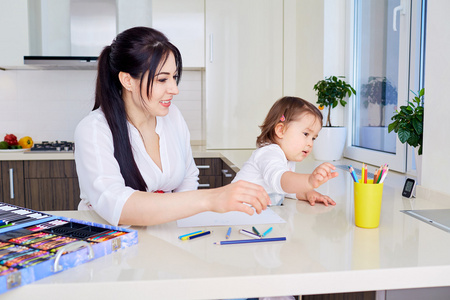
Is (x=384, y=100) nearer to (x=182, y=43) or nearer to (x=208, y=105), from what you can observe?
(x=208, y=105)

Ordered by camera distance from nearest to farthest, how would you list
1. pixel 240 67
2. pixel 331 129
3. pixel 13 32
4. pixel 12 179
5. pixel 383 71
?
1. pixel 383 71
2. pixel 331 129
3. pixel 12 179
4. pixel 13 32
5. pixel 240 67

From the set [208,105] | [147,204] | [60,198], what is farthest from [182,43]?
[147,204]

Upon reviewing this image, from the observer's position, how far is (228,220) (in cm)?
109

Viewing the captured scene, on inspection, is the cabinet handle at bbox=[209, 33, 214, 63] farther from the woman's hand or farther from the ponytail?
the woman's hand

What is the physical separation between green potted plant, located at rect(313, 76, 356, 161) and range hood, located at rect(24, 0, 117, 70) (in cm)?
172

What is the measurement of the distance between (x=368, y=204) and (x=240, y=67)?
2.38m

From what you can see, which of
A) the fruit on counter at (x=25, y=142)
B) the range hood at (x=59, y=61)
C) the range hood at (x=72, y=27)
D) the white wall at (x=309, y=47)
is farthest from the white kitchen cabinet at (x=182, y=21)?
the fruit on counter at (x=25, y=142)

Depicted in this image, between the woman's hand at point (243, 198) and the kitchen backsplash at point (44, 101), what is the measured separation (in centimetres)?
287

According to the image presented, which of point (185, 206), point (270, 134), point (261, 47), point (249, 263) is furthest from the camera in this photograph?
point (261, 47)

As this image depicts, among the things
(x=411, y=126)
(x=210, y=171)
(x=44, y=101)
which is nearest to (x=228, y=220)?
(x=411, y=126)

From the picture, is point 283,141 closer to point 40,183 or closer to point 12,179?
point 40,183

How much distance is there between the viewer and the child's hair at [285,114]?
1538 millimetres

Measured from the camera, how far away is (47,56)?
3199 millimetres

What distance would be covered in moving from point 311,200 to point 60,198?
2281 mm
